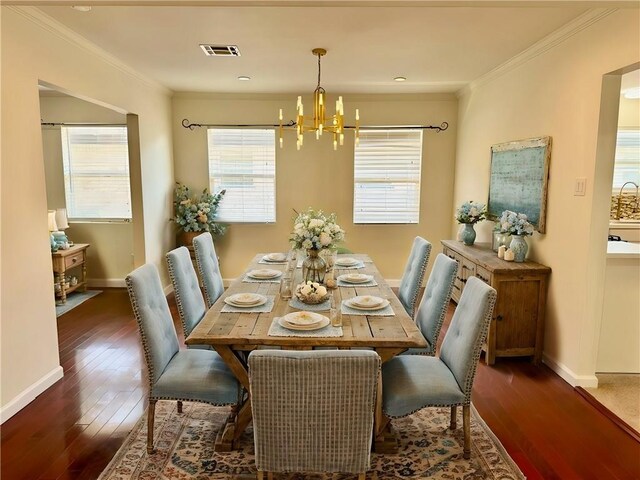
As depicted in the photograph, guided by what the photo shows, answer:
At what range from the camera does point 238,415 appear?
7.89 ft

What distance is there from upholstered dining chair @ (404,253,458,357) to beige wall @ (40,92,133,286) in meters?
4.30

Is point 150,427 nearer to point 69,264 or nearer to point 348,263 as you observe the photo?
point 348,263

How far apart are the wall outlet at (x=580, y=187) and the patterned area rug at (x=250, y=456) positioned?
167 centimetres

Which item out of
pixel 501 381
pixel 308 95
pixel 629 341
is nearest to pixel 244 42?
pixel 308 95

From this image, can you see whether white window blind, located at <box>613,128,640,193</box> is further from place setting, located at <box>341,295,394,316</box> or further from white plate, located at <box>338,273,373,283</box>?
place setting, located at <box>341,295,394,316</box>

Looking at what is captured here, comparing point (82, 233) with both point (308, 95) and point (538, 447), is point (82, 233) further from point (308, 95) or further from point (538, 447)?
point (538, 447)

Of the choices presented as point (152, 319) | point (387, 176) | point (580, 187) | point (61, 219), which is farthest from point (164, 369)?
point (387, 176)

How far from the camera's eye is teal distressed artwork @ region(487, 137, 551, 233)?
137 inches

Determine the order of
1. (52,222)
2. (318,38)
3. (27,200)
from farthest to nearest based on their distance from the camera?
(52,222) → (318,38) → (27,200)

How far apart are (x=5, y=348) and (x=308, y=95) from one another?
13.9 feet

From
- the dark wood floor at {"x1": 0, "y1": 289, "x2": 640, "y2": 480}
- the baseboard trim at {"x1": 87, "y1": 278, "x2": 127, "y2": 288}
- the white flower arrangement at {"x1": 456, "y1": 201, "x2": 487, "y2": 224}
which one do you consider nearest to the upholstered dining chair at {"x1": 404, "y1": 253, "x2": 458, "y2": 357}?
the dark wood floor at {"x1": 0, "y1": 289, "x2": 640, "y2": 480}

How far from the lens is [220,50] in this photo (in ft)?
12.0

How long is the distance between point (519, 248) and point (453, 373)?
1.63 m

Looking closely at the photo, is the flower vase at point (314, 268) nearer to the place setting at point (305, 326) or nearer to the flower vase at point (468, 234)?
the place setting at point (305, 326)
